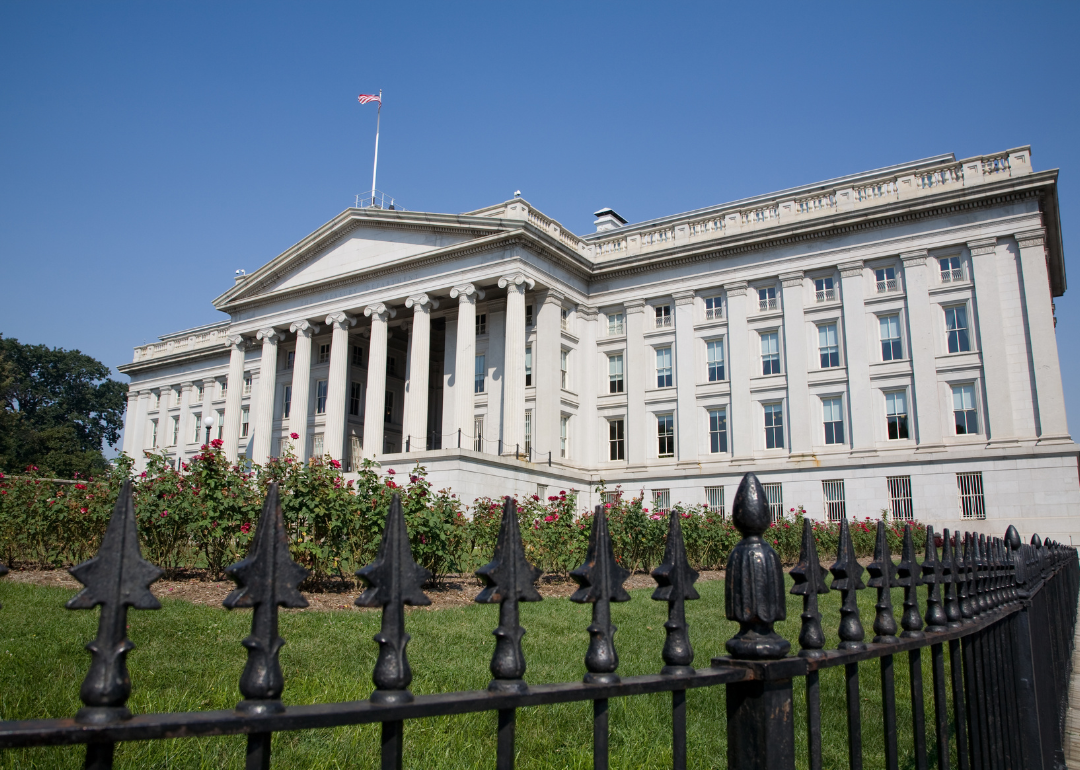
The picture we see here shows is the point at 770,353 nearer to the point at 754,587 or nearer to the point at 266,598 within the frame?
the point at 754,587

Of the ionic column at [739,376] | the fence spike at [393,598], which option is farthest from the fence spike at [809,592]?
the ionic column at [739,376]

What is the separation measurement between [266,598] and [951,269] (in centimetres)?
3759

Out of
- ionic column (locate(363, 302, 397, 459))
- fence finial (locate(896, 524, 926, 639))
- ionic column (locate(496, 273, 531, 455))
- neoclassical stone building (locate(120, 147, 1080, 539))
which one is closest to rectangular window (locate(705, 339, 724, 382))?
neoclassical stone building (locate(120, 147, 1080, 539))

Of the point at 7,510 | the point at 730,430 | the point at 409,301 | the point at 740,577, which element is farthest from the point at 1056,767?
the point at 409,301

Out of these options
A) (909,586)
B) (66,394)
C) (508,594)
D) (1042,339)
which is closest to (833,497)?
(1042,339)

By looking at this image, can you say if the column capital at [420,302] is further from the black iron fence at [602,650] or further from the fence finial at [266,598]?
the fence finial at [266,598]

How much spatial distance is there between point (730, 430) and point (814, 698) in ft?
120

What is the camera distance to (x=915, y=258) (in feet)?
112

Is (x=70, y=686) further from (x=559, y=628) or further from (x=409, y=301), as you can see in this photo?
(x=409, y=301)

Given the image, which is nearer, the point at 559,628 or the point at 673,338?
the point at 559,628

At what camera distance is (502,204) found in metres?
37.7

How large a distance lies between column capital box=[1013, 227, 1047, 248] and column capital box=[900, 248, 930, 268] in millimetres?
3398

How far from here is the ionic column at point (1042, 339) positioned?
3039 cm

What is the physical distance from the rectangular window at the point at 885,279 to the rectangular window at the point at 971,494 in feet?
28.8
